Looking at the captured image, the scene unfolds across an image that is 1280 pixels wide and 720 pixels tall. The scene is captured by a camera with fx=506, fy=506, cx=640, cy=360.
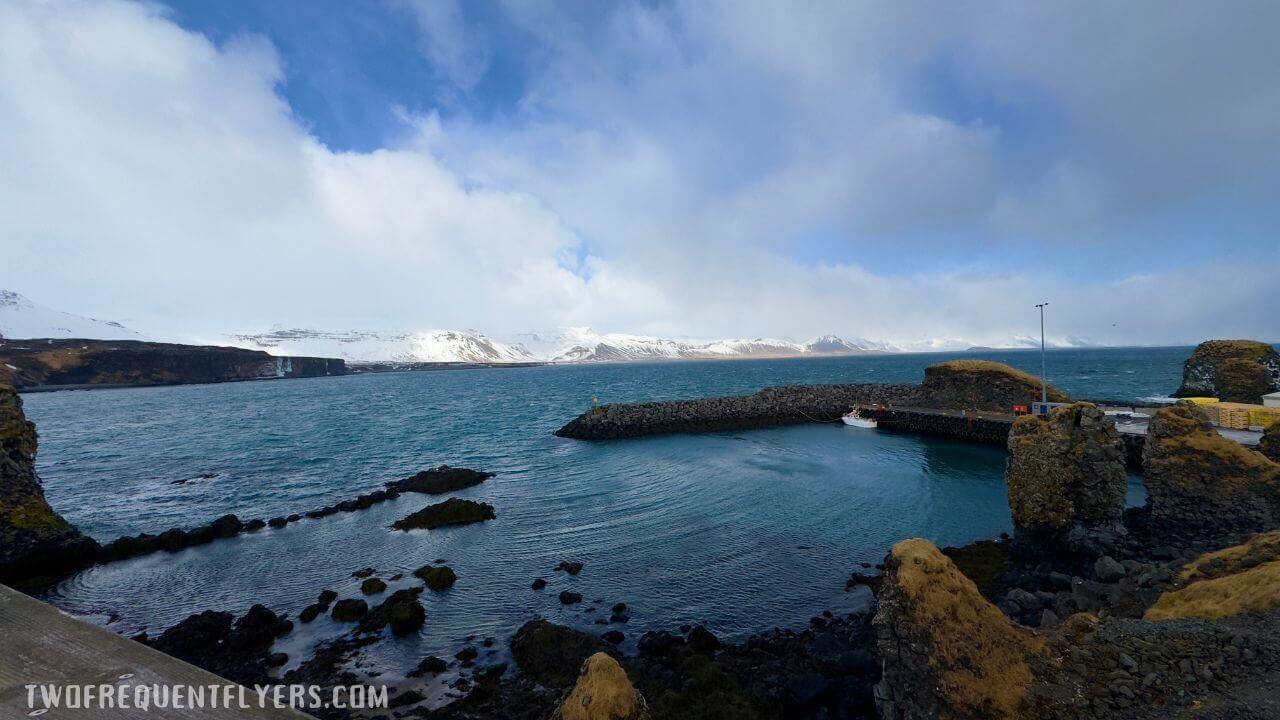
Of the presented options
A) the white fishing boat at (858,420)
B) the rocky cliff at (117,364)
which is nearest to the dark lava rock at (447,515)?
the white fishing boat at (858,420)

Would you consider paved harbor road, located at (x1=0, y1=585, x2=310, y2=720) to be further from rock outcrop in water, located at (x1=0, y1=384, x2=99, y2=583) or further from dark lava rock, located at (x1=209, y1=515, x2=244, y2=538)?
dark lava rock, located at (x1=209, y1=515, x2=244, y2=538)

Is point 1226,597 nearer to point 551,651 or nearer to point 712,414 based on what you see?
point 551,651

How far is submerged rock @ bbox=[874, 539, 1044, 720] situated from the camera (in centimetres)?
609

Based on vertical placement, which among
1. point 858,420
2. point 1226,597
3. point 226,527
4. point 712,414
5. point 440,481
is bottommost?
point 226,527

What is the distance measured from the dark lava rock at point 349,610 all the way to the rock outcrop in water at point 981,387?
151ft

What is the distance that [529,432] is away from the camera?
49750mm

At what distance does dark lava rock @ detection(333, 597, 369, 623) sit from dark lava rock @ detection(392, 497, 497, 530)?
7.35 m

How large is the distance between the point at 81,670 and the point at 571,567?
13.2 metres

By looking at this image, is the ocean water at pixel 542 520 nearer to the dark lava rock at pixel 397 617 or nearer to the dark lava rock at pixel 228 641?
the dark lava rock at pixel 397 617

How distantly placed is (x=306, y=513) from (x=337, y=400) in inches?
3120

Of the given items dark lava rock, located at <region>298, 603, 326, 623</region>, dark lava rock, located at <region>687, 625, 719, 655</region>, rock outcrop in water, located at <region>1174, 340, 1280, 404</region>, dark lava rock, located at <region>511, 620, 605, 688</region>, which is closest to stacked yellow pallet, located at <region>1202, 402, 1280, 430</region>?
rock outcrop in water, located at <region>1174, 340, 1280, 404</region>

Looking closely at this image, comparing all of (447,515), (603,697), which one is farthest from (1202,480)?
(447,515)

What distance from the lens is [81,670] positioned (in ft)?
14.4

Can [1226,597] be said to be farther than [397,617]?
No
